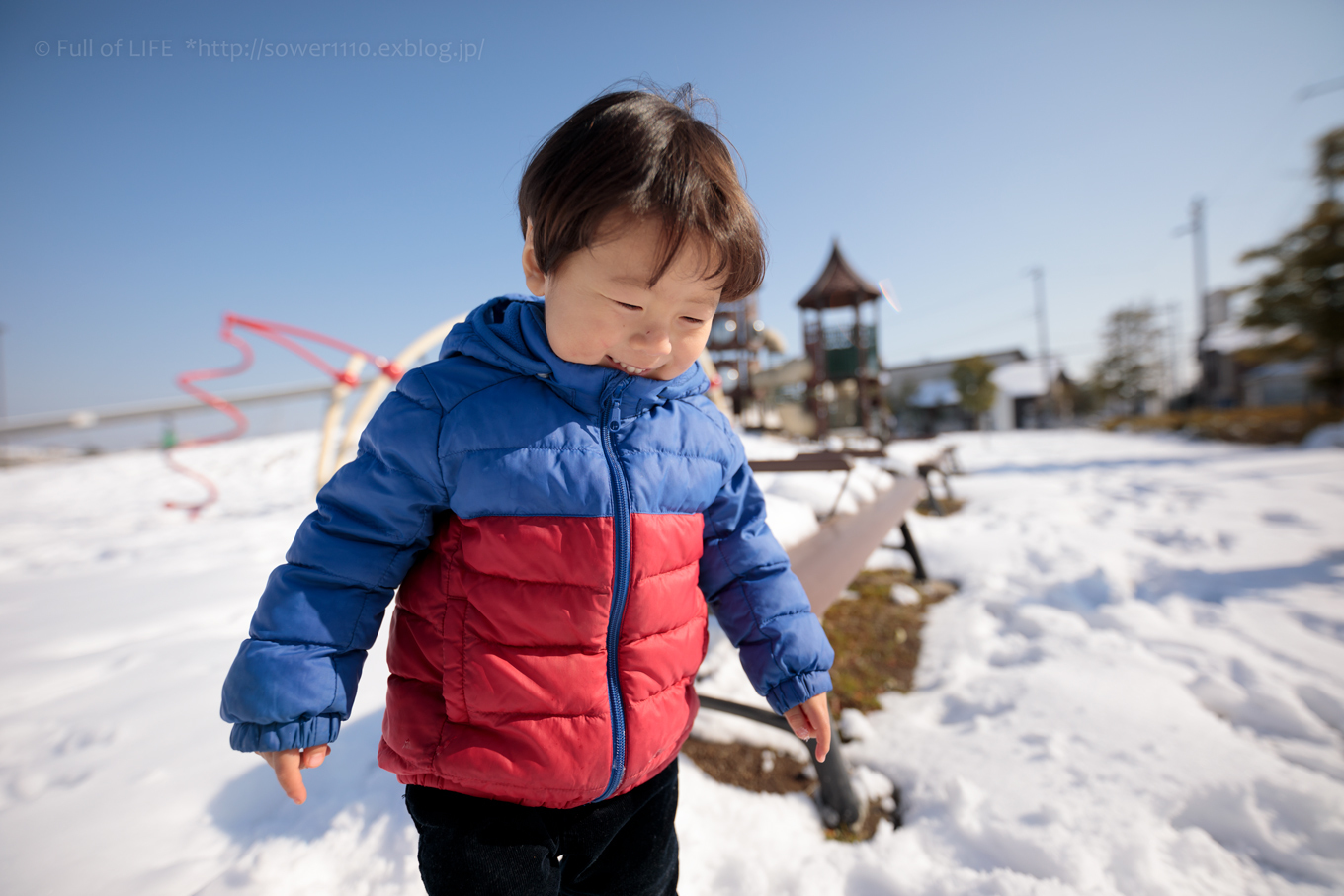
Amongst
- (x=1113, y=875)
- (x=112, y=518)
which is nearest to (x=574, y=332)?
(x=1113, y=875)

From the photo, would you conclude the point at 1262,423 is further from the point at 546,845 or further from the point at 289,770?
the point at 289,770

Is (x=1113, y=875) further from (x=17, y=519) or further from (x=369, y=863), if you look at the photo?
(x=17, y=519)

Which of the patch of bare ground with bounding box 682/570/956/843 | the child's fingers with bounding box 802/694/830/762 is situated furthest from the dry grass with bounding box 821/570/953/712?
the child's fingers with bounding box 802/694/830/762

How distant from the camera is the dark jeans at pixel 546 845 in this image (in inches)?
33.6

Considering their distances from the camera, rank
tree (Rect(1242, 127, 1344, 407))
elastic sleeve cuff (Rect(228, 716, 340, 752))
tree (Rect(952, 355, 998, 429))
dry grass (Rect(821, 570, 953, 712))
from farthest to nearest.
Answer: tree (Rect(952, 355, 998, 429))
tree (Rect(1242, 127, 1344, 407))
dry grass (Rect(821, 570, 953, 712))
elastic sleeve cuff (Rect(228, 716, 340, 752))

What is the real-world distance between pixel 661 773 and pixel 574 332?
832 mm

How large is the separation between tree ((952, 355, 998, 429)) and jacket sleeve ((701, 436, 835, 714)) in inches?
1090

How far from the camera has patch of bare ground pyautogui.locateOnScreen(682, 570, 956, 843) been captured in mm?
1582

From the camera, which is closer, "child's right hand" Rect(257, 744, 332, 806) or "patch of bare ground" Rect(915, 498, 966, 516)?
"child's right hand" Rect(257, 744, 332, 806)

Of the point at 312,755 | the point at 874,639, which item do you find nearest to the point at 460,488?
the point at 312,755

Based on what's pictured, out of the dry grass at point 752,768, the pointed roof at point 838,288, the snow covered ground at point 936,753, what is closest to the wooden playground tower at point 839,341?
the pointed roof at point 838,288

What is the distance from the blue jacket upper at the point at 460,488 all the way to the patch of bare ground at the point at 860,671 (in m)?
0.73

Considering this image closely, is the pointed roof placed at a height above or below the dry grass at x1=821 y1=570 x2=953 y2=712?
above

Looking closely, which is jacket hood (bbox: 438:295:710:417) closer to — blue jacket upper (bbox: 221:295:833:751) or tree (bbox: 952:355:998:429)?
blue jacket upper (bbox: 221:295:833:751)
